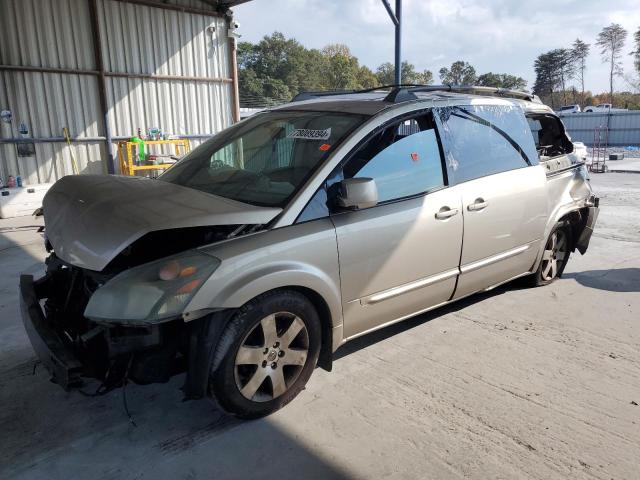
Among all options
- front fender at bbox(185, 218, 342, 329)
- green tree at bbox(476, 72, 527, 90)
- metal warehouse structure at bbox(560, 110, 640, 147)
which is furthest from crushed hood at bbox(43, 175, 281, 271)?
green tree at bbox(476, 72, 527, 90)

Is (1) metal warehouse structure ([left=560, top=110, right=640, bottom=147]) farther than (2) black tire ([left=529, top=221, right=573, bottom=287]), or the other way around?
(1) metal warehouse structure ([left=560, top=110, right=640, bottom=147])

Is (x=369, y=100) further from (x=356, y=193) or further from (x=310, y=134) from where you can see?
(x=356, y=193)

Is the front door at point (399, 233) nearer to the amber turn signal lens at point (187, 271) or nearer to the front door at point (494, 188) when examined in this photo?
the front door at point (494, 188)

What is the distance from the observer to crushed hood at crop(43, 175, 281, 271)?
253cm

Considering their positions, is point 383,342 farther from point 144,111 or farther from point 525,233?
point 144,111

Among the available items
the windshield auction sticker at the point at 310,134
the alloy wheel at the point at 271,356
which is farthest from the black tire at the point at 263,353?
the windshield auction sticker at the point at 310,134

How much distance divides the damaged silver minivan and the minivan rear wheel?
1.81 feet

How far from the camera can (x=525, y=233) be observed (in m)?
4.18

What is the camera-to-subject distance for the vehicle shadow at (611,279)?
4977 mm

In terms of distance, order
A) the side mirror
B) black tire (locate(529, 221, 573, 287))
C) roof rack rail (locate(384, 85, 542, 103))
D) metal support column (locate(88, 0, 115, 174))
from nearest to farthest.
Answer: the side mirror < roof rack rail (locate(384, 85, 542, 103)) < black tire (locate(529, 221, 573, 287)) < metal support column (locate(88, 0, 115, 174))

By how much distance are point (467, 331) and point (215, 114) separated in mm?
11370

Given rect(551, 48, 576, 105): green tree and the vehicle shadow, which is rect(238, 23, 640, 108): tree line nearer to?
rect(551, 48, 576, 105): green tree

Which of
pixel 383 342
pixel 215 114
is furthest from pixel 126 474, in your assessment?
pixel 215 114

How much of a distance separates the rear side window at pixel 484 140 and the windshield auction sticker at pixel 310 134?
2.98ft
